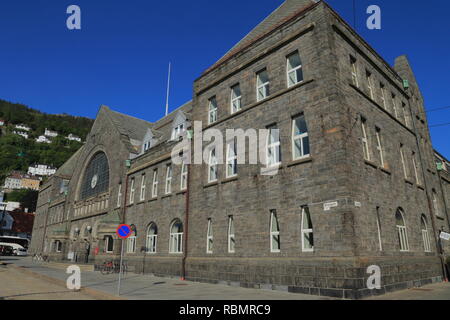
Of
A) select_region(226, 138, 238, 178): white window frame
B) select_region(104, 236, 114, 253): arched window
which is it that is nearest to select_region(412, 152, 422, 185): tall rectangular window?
select_region(226, 138, 238, 178): white window frame

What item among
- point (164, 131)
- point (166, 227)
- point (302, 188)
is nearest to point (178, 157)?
point (166, 227)

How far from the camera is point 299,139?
1436 centimetres

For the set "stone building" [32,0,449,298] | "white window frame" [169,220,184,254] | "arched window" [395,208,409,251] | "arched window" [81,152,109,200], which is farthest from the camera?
"arched window" [81,152,109,200]

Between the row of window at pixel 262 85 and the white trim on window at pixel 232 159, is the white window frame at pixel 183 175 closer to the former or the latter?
the row of window at pixel 262 85

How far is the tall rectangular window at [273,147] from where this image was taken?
15.2 metres

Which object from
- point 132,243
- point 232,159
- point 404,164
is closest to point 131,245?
point 132,243

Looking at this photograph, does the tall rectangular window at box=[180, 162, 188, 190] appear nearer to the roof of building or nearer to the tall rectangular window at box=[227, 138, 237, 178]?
the tall rectangular window at box=[227, 138, 237, 178]

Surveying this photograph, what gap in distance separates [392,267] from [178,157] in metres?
14.6

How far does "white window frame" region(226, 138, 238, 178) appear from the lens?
17.3 m

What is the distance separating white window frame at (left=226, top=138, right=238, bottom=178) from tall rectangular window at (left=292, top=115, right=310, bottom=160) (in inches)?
151

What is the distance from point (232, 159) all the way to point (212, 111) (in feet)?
14.3

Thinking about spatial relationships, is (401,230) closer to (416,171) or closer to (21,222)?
(416,171)

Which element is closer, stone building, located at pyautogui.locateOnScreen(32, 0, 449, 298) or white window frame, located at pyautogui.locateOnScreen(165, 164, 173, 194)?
stone building, located at pyautogui.locateOnScreen(32, 0, 449, 298)
